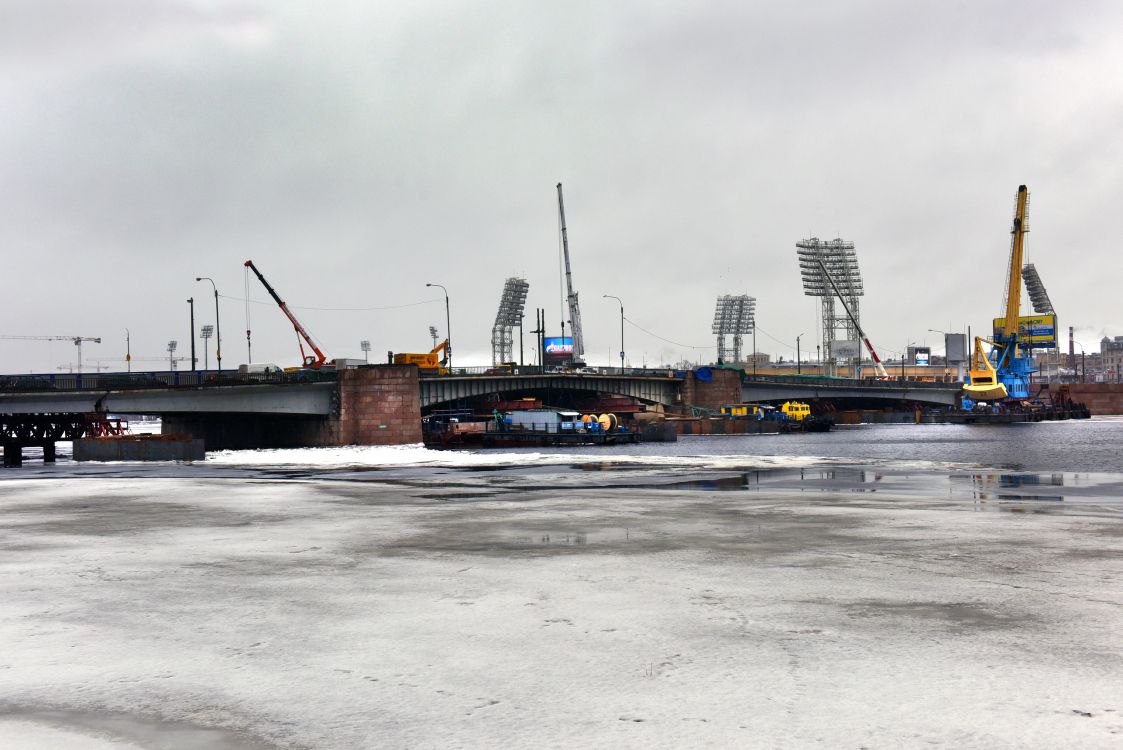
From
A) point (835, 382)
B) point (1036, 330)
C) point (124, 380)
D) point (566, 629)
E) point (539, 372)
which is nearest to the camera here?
point (566, 629)

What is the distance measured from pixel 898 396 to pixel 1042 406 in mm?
22466

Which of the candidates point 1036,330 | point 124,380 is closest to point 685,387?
point 1036,330

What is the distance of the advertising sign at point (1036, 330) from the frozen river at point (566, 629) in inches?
6542

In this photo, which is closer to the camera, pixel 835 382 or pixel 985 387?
pixel 985 387

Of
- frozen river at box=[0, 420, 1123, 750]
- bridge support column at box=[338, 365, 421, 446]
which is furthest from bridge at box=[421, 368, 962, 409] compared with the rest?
frozen river at box=[0, 420, 1123, 750]

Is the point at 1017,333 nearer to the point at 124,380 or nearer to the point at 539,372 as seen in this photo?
the point at 539,372

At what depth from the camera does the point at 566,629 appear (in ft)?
39.8

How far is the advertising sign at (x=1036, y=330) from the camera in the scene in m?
178

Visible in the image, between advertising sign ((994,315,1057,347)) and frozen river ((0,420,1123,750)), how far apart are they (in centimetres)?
16617

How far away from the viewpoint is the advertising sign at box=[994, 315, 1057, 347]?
7008 inches

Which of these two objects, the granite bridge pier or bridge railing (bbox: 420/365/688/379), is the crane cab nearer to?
bridge railing (bbox: 420/365/688/379)

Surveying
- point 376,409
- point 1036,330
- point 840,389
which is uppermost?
point 1036,330

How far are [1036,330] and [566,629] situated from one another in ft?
614

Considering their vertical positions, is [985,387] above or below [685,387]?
below
